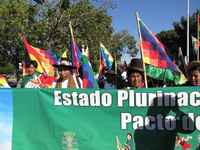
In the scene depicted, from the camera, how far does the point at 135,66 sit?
24.8 ft

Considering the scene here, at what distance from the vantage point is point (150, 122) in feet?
23.5

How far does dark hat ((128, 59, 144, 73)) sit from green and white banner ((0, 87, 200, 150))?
17.9 inches

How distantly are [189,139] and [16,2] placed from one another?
112 feet

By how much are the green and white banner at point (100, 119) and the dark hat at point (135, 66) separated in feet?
1.49

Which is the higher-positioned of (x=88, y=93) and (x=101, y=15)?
(x=101, y=15)

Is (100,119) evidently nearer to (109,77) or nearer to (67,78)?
(67,78)

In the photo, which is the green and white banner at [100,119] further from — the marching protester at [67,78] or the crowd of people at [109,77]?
the marching protester at [67,78]

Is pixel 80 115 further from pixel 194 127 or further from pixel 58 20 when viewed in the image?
pixel 58 20

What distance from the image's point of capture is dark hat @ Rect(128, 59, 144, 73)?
752 centimetres

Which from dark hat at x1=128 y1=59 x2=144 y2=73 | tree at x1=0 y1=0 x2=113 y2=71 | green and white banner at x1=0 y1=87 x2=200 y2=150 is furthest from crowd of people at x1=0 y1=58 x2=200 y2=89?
tree at x1=0 y1=0 x2=113 y2=71

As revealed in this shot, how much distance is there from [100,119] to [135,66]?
0.85 metres

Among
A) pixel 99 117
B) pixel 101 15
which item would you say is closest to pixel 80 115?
pixel 99 117

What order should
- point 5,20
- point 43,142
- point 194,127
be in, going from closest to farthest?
point 194,127, point 43,142, point 5,20

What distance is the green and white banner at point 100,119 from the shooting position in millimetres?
7035
